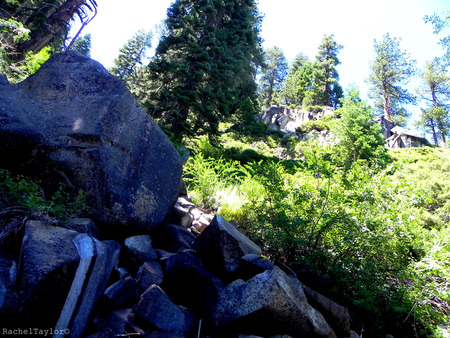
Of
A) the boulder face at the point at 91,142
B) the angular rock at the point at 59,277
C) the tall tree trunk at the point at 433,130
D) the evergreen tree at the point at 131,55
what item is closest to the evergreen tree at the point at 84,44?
the evergreen tree at the point at 131,55

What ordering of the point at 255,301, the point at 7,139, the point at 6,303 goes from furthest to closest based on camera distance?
the point at 7,139, the point at 255,301, the point at 6,303

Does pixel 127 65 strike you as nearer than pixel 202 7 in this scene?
No

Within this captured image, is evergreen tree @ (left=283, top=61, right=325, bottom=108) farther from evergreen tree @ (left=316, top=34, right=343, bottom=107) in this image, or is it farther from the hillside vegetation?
the hillside vegetation

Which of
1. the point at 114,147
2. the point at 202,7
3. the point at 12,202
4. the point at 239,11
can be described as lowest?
the point at 12,202

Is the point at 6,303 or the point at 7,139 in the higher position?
the point at 7,139

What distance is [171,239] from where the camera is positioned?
12.8ft

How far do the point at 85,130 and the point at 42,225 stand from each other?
1447mm

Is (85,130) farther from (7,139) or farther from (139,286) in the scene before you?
(139,286)

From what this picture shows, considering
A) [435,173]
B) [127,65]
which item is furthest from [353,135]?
[127,65]

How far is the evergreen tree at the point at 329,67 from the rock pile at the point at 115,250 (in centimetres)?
3721

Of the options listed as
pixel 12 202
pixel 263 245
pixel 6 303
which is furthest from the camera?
pixel 263 245

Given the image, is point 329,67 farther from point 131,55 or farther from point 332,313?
point 332,313

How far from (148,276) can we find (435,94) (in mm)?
43367

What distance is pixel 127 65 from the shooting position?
108 feet
